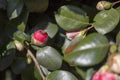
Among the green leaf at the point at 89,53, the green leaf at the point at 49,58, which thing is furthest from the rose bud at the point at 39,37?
the green leaf at the point at 89,53

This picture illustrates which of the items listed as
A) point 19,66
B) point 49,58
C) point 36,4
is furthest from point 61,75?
point 36,4

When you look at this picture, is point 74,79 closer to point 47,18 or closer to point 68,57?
point 68,57

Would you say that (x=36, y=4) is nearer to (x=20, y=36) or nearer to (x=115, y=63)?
(x=20, y=36)

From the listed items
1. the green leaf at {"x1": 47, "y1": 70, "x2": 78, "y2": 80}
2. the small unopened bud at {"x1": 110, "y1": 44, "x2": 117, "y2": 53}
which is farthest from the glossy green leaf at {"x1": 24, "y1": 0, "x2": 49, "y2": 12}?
the small unopened bud at {"x1": 110, "y1": 44, "x2": 117, "y2": 53}

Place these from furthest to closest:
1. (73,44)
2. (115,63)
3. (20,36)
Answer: (20,36) → (73,44) → (115,63)

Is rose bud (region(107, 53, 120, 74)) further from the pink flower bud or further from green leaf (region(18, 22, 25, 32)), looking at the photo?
green leaf (region(18, 22, 25, 32))
